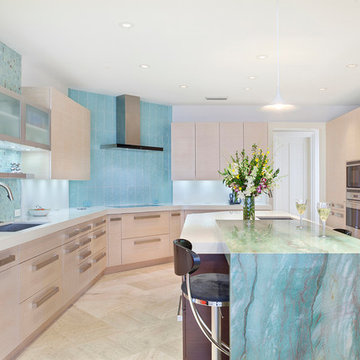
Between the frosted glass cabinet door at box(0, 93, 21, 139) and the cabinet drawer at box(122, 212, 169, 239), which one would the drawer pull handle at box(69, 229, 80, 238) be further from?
the cabinet drawer at box(122, 212, 169, 239)

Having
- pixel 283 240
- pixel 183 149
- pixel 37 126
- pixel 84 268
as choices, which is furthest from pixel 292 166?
pixel 283 240

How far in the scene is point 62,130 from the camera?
4047 mm

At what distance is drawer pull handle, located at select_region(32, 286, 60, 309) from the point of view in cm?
283

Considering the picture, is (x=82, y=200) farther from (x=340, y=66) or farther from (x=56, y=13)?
(x=340, y=66)

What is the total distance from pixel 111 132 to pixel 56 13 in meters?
2.84

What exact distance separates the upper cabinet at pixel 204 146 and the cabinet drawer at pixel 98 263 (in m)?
1.84

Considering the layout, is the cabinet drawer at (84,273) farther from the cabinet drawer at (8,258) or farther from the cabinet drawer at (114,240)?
the cabinet drawer at (8,258)

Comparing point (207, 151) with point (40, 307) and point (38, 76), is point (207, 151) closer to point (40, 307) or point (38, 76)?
point (38, 76)

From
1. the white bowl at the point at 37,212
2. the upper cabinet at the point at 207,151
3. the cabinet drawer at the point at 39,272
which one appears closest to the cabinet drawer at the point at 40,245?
the cabinet drawer at the point at 39,272

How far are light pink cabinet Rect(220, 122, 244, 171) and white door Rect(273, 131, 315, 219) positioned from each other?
1060 mm

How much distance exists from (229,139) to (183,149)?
777 millimetres

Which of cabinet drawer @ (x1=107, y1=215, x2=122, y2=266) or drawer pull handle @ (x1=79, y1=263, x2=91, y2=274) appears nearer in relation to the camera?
drawer pull handle @ (x1=79, y1=263, x2=91, y2=274)

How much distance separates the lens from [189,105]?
6246 millimetres

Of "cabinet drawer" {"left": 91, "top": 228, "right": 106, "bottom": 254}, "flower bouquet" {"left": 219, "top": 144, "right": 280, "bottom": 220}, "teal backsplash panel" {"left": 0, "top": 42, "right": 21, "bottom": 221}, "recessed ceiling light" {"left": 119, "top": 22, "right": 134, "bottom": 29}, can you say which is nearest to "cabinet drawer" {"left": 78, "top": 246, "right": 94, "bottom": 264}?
"cabinet drawer" {"left": 91, "top": 228, "right": 106, "bottom": 254}
